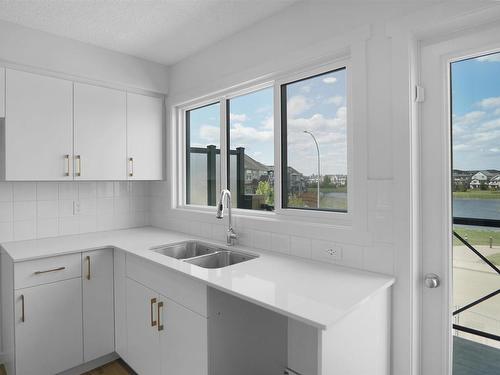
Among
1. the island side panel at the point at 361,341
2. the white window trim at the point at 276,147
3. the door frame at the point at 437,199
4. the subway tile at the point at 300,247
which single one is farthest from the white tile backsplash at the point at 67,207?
the door frame at the point at 437,199

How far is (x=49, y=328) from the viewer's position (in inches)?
81.2

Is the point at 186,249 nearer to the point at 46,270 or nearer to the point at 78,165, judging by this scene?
the point at 46,270

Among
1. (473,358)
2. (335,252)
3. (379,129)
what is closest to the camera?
(473,358)

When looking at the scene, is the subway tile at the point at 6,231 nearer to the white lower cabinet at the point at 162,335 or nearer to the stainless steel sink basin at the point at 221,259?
the white lower cabinet at the point at 162,335

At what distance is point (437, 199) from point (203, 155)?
1.96 m

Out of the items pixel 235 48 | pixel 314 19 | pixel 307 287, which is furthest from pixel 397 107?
pixel 235 48

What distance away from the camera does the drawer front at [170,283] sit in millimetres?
1563

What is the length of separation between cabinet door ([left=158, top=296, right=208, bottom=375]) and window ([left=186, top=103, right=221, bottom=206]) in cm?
119

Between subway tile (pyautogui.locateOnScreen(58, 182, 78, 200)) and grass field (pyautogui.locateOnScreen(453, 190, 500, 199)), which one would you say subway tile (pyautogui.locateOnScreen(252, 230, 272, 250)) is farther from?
subway tile (pyautogui.locateOnScreen(58, 182, 78, 200))

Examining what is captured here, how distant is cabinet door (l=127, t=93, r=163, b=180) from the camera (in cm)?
284

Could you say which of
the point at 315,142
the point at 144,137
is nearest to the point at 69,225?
the point at 144,137

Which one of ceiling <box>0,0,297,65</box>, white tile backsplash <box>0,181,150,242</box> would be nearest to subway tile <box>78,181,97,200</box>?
white tile backsplash <box>0,181,150,242</box>

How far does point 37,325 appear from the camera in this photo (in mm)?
2020

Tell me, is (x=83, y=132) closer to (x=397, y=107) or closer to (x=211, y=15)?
(x=211, y=15)
